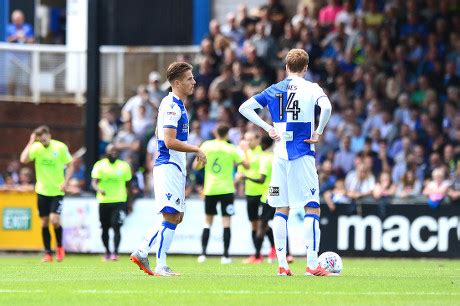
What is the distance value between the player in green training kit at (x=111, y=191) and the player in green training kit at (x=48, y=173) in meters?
0.80

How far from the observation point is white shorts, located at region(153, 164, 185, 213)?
13906mm

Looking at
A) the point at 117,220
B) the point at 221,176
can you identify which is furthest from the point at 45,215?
the point at 221,176

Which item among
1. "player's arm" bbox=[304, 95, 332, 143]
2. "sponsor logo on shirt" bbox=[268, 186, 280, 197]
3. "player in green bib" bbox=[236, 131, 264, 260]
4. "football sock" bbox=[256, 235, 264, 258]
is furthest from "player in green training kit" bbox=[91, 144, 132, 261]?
"player's arm" bbox=[304, 95, 332, 143]

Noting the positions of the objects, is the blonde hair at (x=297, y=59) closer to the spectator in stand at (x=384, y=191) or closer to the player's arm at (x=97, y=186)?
the player's arm at (x=97, y=186)

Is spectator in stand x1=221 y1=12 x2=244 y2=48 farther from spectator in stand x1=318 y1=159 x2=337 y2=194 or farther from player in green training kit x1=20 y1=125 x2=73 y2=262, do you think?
player in green training kit x1=20 y1=125 x2=73 y2=262

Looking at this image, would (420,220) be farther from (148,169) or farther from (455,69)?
(148,169)

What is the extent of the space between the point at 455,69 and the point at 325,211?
162 inches

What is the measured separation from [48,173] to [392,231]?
630 centimetres

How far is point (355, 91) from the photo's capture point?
85.5ft

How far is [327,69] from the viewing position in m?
26.4

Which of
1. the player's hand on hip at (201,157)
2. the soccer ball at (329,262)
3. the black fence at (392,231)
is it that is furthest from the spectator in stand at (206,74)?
the player's hand on hip at (201,157)

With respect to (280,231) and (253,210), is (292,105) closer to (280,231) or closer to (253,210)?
(280,231)

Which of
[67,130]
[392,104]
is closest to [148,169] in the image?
[67,130]

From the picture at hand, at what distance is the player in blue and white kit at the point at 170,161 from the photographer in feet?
45.2
